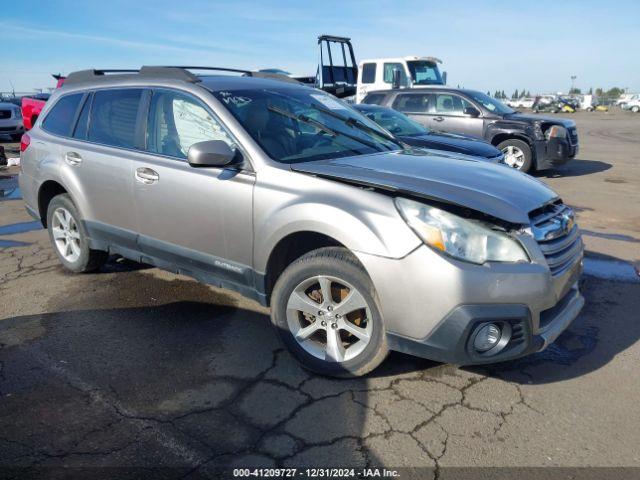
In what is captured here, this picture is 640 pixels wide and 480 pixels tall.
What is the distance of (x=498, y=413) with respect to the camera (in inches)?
111

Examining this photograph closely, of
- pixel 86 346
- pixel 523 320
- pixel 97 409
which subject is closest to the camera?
pixel 523 320

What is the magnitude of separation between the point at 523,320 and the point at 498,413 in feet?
1.81

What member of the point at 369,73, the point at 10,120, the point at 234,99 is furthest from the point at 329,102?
the point at 10,120

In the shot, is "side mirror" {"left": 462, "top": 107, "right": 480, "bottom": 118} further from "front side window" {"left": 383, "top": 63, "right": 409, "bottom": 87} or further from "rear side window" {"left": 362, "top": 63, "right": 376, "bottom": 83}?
"rear side window" {"left": 362, "top": 63, "right": 376, "bottom": 83}

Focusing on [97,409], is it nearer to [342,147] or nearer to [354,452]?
[354,452]

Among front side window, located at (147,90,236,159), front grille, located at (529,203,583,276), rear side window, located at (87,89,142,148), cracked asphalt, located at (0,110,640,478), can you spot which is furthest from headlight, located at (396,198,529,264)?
rear side window, located at (87,89,142,148)

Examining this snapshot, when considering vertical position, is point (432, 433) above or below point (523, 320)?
below

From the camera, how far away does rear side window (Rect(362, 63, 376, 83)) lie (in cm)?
1631

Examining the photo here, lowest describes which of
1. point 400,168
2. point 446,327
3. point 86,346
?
point 86,346

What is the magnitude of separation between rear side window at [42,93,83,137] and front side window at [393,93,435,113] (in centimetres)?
800

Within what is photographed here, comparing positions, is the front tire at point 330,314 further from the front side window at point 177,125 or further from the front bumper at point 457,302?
the front side window at point 177,125

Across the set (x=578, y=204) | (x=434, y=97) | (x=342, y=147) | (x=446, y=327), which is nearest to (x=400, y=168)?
(x=342, y=147)

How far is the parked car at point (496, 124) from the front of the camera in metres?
10.5

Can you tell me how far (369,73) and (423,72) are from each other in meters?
1.69
